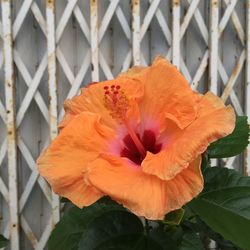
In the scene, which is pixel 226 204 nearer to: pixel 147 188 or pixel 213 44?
pixel 147 188

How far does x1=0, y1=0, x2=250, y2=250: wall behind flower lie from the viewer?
1267mm

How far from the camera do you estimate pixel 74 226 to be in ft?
2.52

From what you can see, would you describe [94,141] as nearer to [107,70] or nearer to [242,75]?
[107,70]

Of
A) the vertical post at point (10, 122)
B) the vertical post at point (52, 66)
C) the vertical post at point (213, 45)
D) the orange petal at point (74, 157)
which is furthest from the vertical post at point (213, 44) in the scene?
the orange petal at point (74, 157)

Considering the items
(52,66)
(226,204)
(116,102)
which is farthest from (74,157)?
(52,66)

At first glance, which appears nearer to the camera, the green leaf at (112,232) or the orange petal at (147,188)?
the orange petal at (147,188)

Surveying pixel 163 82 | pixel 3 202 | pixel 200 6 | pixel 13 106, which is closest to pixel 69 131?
pixel 163 82

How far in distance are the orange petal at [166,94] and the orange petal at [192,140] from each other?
2cm

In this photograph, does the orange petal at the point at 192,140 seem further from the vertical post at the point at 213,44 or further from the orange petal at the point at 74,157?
the vertical post at the point at 213,44

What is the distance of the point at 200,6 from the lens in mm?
1410

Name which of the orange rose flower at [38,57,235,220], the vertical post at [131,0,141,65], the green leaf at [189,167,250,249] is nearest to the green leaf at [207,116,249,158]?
the green leaf at [189,167,250,249]

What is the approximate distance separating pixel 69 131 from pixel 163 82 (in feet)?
0.47

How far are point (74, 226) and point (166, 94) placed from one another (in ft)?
0.98

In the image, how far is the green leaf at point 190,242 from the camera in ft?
2.36
